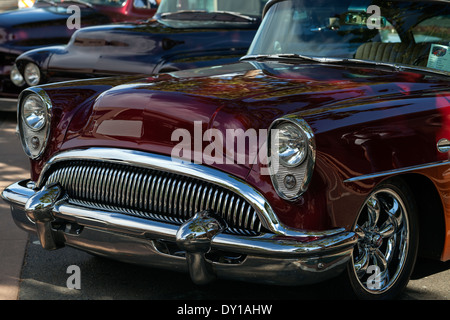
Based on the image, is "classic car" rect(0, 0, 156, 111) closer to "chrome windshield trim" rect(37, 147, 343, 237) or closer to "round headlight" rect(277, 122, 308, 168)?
"chrome windshield trim" rect(37, 147, 343, 237)

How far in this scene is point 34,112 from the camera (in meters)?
4.27

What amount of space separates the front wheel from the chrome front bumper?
1.06 ft

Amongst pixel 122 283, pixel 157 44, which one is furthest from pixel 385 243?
pixel 157 44

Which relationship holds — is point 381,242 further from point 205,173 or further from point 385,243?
point 205,173

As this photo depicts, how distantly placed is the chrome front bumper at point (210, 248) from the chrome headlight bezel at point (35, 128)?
56cm

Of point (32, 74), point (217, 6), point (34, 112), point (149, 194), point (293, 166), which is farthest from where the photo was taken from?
point (32, 74)

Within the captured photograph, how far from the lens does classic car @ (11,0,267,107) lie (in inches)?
289

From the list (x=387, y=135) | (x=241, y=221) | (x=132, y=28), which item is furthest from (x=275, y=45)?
(x=132, y=28)

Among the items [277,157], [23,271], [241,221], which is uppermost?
[277,157]

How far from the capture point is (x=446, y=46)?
4.52 metres

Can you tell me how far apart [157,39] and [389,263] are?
4.16m

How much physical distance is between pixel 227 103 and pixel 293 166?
510 millimetres

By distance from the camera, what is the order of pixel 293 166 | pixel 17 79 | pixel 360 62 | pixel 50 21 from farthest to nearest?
pixel 50 21, pixel 17 79, pixel 360 62, pixel 293 166
